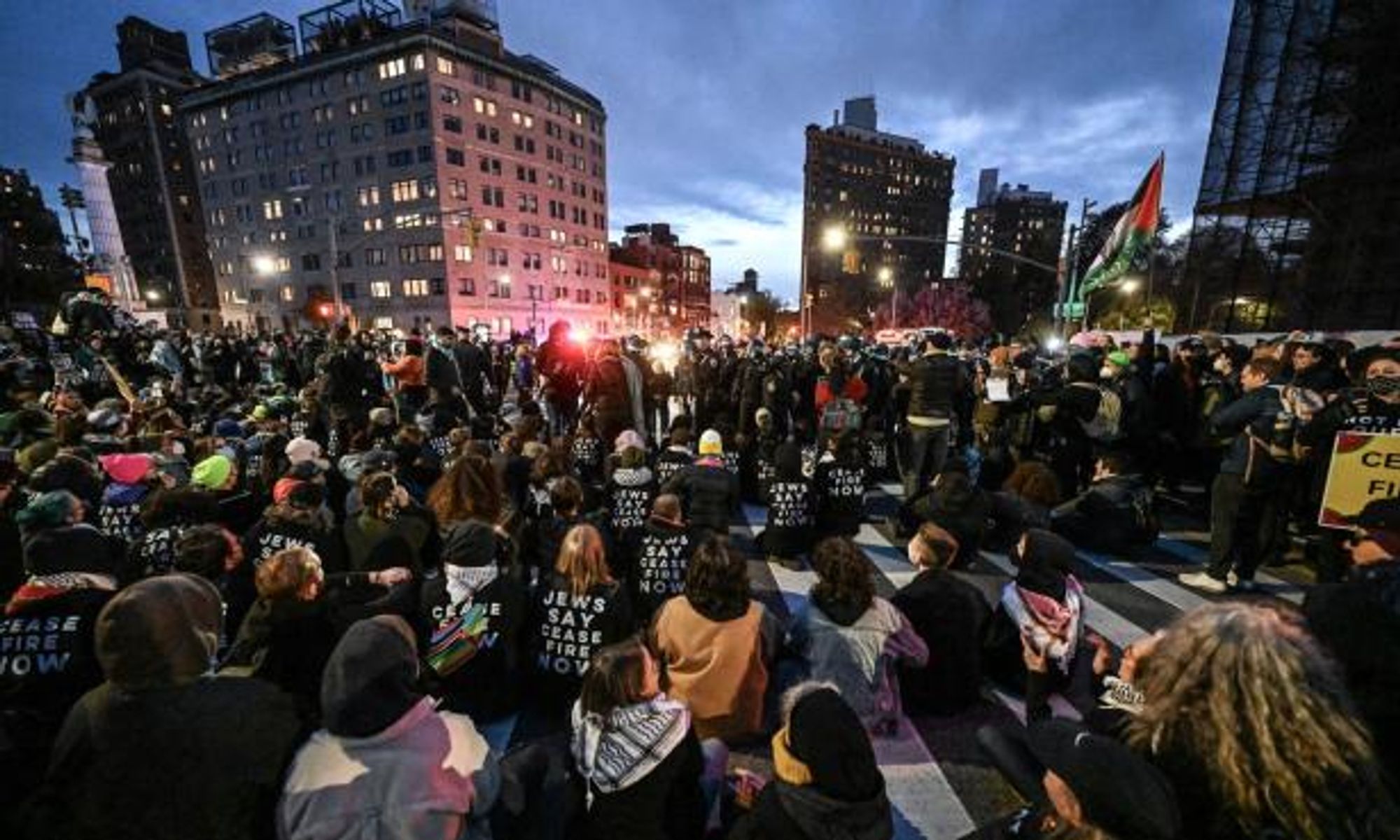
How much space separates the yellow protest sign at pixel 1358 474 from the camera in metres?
4.62

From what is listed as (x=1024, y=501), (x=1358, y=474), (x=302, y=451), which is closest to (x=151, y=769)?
(x=302, y=451)

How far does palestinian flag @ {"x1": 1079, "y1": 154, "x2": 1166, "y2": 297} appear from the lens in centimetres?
1202

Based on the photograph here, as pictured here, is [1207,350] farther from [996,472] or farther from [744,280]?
[744,280]

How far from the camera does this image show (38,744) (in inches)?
98.8

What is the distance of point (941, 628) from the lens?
3.49 metres

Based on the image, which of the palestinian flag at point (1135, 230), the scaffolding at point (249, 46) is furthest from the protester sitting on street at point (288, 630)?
the scaffolding at point (249, 46)

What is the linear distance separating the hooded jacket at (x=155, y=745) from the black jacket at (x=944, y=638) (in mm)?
3279

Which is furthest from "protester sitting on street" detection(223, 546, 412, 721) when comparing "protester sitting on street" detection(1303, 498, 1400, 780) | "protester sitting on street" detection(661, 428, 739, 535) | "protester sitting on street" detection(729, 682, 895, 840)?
"protester sitting on street" detection(1303, 498, 1400, 780)

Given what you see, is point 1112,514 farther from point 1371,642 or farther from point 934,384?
point 1371,642

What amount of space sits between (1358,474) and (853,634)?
4.90 m

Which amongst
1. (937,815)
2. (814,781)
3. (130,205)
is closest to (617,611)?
(814,781)

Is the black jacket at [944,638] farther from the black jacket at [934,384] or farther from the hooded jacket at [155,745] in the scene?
the black jacket at [934,384]

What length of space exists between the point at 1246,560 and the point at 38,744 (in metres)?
8.70

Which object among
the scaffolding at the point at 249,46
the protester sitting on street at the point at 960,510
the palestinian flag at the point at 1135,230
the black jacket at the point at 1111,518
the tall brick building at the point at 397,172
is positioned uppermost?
the scaffolding at the point at 249,46
